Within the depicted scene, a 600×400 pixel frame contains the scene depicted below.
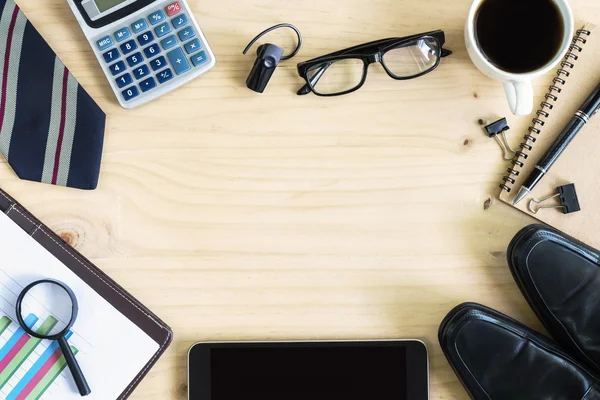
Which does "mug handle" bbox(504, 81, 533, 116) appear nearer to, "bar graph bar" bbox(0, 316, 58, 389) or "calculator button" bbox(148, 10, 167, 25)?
"calculator button" bbox(148, 10, 167, 25)

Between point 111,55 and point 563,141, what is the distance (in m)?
0.56

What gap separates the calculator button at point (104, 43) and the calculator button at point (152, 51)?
0.14ft

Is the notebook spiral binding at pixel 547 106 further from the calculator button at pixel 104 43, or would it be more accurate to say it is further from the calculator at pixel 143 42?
the calculator button at pixel 104 43

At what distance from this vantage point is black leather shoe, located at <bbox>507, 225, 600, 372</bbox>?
28.2 inches

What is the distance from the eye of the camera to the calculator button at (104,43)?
0.69 m

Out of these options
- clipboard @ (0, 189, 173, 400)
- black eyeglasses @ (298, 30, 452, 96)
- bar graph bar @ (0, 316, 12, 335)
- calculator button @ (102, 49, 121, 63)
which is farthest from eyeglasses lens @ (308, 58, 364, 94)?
bar graph bar @ (0, 316, 12, 335)

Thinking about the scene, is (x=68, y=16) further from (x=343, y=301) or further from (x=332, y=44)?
(x=343, y=301)

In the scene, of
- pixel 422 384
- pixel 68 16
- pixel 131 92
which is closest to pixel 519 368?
pixel 422 384

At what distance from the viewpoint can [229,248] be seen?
2.38ft

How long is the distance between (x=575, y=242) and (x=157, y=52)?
0.58 metres

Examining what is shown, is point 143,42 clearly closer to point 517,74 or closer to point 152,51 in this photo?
point 152,51

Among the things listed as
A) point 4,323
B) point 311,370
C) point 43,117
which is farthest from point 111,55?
point 311,370

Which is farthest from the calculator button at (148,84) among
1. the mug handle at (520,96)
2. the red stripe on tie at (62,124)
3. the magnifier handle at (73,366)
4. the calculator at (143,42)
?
the mug handle at (520,96)

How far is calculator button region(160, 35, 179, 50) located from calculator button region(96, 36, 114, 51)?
0.20ft
